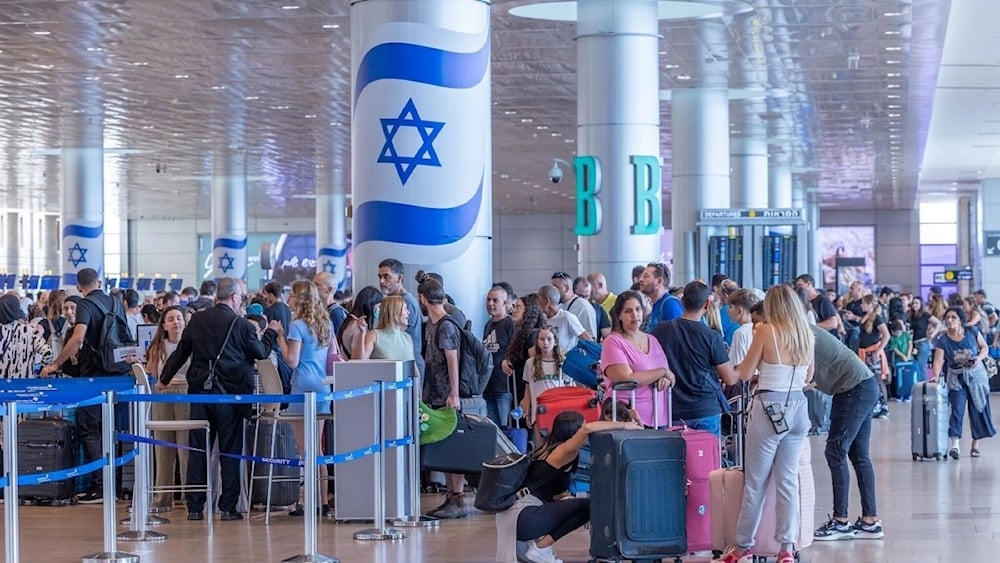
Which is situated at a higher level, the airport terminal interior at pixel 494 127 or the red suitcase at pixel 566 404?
the airport terminal interior at pixel 494 127

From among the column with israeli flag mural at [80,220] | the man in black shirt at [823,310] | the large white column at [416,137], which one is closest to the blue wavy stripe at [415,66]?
the large white column at [416,137]

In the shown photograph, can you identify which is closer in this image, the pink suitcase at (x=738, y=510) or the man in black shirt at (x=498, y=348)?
the pink suitcase at (x=738, y=510)

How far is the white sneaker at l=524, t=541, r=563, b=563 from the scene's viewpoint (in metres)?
8.38

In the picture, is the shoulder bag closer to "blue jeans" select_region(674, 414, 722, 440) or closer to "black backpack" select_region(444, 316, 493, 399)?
"black backpack" select_region(444, 316, 493, 399)

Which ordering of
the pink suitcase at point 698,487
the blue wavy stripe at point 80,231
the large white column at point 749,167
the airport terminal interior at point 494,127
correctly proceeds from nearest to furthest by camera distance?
the pink suitcase at point 698,487
the airport terminal interior at point 494,127
the large white column at point 749,167
the blue wavy stripe at point 80,231

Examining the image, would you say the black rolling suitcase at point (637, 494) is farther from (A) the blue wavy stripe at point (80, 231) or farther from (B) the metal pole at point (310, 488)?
(A) the blue wavy stripe at point (80, 231)

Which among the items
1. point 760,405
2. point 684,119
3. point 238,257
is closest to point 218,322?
point 760,405

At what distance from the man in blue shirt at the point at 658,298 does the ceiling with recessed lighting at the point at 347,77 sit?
6804mm

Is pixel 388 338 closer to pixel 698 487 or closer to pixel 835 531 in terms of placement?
pixel 698 487

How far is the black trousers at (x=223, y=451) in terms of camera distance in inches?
427

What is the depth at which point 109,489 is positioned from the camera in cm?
877

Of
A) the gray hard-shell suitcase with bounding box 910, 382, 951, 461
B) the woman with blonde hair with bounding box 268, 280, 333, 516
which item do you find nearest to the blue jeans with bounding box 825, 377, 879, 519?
the woman with blonde hair with bounding box 268, 280, 333, 516

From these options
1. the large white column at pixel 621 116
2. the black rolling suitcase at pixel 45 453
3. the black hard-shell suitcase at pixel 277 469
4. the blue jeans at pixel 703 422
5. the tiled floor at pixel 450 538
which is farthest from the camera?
the large white column at pixel 621 116

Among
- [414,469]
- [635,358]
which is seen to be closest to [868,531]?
[635,358]
